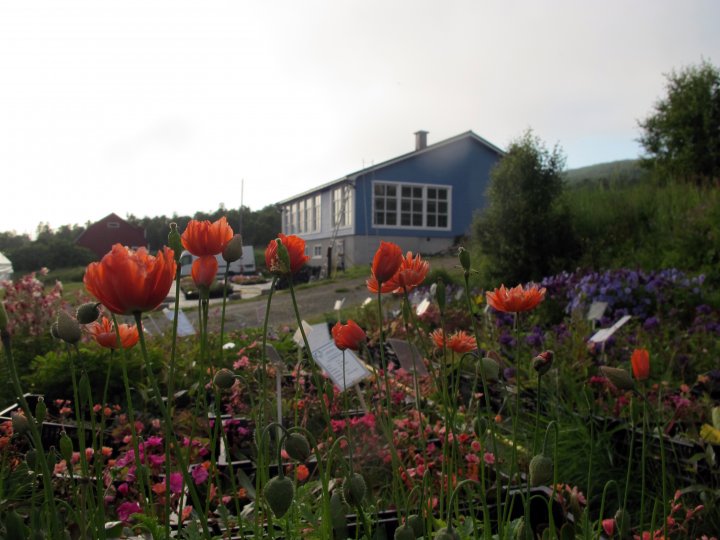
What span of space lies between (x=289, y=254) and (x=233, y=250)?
3.5 inches

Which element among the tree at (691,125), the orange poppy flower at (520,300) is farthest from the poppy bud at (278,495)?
the tree at (691,125)

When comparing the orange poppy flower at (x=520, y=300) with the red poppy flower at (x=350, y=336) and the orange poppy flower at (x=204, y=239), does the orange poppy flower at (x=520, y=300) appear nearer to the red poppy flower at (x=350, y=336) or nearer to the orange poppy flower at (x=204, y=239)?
the red poppy flower at (x=350, y=336)

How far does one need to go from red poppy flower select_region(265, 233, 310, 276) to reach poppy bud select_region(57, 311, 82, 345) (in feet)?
0.89

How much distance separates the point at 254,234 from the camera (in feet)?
100

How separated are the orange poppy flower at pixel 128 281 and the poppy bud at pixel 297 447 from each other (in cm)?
24

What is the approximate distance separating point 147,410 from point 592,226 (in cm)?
709

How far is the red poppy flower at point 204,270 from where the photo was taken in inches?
32.3

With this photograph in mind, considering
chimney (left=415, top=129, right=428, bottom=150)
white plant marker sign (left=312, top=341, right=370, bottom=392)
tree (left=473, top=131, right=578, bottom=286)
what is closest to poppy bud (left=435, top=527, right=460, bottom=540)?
white plant marker sign (left=312, top=341, right=370, bottom=392)

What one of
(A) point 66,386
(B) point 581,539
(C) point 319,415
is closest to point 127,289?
Answer: (B) point 581,539

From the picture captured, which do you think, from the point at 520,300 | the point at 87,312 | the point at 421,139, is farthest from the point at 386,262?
the point at 421,139

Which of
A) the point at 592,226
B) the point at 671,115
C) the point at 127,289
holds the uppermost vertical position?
the point at 671,115

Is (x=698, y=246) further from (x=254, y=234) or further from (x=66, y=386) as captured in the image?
(x=254, y=234)

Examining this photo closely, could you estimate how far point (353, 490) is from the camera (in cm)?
69

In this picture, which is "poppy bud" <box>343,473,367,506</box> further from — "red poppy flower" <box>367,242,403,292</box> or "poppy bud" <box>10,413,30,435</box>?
"poppy bud" <box>10,413,30,435</box>
